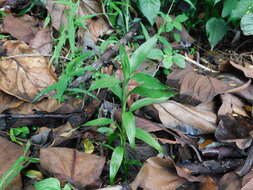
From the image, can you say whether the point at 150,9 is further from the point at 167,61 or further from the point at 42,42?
the point at 42,42

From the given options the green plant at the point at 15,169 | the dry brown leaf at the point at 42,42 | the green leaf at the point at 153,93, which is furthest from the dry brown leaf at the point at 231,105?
the dry brown leaf at the point at 42,42

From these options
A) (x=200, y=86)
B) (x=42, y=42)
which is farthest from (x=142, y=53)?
(x=42, y=42)

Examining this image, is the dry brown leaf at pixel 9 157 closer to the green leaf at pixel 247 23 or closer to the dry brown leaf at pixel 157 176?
the dry brown leaf at pixel 157 176

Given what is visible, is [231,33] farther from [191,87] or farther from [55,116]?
[55,116]

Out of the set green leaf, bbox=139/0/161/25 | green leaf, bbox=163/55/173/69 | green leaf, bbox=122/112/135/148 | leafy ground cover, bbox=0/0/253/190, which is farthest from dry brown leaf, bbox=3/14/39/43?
green leaf, bbox=122/112/135/148

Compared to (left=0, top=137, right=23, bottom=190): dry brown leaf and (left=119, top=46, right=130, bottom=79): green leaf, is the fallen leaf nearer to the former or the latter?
(left=119, top=46, right=130, bottom=79): green leaf

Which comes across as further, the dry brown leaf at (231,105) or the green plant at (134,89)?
the dry brown leaf at (231,105)
